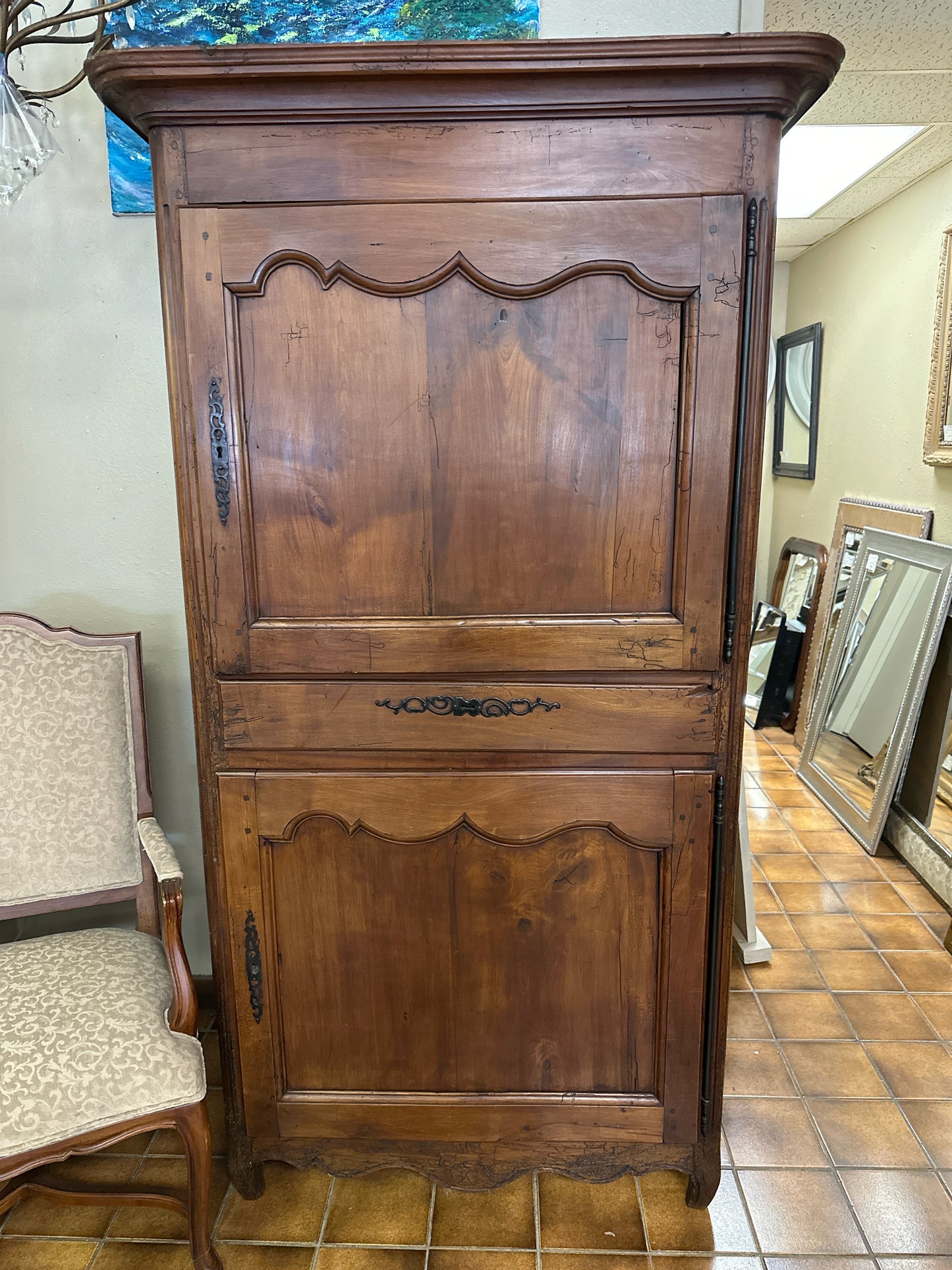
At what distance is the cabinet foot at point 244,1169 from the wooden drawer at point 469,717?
0.82m

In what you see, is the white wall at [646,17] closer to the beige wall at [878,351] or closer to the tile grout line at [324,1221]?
the beige wall at [878,351]

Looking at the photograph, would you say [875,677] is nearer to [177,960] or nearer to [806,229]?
[806,229]

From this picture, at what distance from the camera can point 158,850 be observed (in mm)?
1710

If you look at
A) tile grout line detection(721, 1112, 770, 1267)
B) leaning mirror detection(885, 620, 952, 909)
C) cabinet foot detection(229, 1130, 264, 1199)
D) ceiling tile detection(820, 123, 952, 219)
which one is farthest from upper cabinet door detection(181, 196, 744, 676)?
ceiling tile detection(820, 123, 952, 219)

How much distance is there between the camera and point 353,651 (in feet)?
5.11

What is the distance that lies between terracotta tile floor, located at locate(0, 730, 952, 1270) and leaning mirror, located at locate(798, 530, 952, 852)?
1104mm

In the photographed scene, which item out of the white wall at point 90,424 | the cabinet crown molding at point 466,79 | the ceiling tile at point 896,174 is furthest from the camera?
the ceiling tile at point 896,174

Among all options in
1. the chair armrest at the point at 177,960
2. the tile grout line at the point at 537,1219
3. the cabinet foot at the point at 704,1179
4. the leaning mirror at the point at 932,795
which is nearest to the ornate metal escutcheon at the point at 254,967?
the chair armrest at the point at 177,960

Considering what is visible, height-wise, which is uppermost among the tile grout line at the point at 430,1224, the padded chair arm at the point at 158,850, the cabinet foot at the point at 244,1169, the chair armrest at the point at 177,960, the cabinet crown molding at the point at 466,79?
the cabinet crown molding at the point at 466,79

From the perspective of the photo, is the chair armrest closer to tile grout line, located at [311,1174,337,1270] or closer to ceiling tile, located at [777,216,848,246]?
tile grout line, located at [311,1174,337,1270]

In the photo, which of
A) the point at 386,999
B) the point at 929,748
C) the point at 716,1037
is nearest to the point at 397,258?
the point at 386,999

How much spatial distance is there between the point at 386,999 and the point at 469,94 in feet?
5.16

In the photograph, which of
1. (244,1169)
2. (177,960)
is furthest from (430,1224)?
(177,960)

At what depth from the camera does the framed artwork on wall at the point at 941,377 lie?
10.4ft
